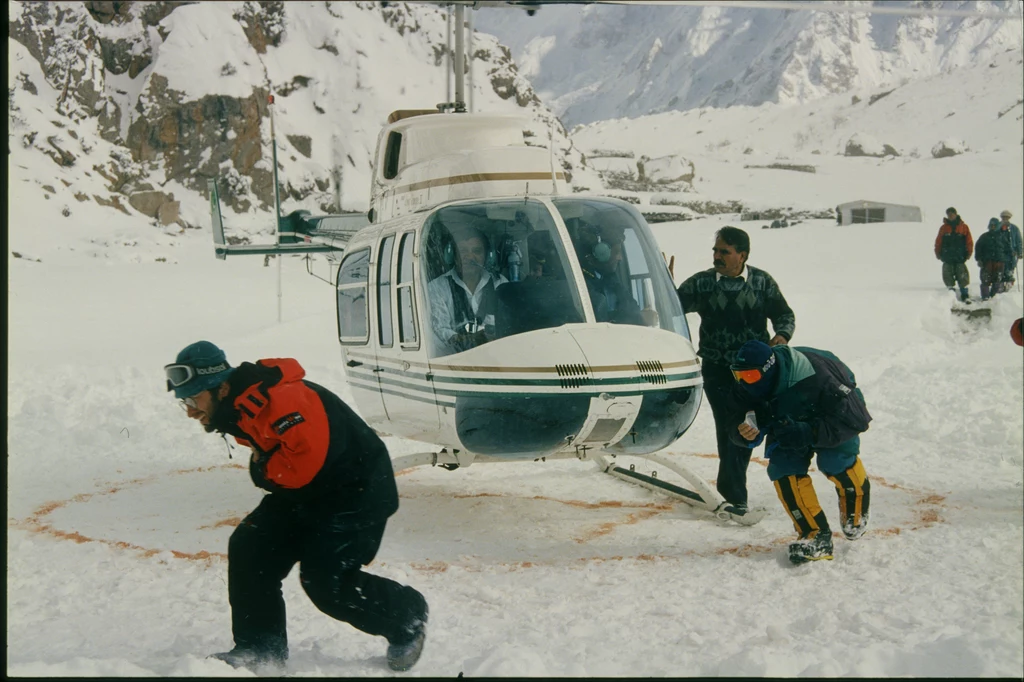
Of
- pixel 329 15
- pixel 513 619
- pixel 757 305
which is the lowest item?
pixel 513 619

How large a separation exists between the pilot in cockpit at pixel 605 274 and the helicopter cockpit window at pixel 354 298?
1.24 meters

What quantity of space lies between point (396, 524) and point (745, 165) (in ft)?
152

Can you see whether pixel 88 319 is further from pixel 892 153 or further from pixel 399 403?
pixel 892 153

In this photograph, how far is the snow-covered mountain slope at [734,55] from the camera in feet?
425

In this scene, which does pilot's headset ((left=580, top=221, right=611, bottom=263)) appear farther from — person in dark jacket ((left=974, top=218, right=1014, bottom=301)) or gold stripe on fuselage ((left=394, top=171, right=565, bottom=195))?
person in dark jacket ((left=974, top=218, right=1014, bottom=301))

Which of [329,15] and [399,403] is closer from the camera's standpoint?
[399,403]

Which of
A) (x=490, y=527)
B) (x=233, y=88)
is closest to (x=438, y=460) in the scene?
(x=490, y=527)

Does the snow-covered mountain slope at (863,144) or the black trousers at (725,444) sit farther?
the snow-covered mountain slope at (863,144)

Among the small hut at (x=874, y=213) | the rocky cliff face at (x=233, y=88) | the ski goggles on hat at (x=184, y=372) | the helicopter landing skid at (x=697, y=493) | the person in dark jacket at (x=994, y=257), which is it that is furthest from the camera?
the small hut at (x=874, y=213)

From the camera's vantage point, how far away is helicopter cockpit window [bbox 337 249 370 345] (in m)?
4.80

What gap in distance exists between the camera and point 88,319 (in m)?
7.80

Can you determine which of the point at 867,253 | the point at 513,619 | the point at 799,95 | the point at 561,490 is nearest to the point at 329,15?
the point at 867,253

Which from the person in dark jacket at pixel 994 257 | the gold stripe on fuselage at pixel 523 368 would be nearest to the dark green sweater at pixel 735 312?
the gold stripe on fuselage at pixel 523 368

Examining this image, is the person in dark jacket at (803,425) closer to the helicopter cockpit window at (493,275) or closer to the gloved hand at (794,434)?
the gloved hand at (794,434)
